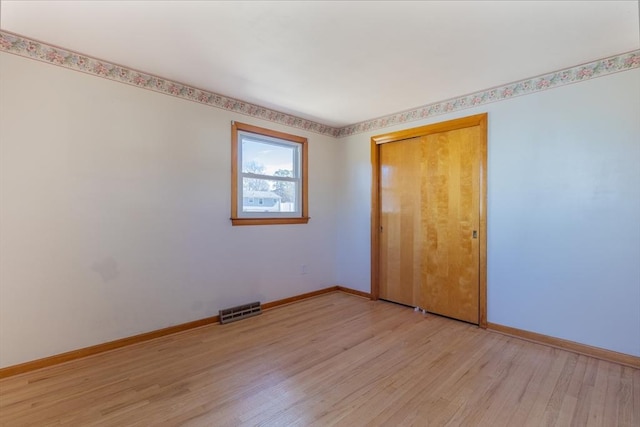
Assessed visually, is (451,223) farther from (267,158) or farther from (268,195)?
(267,158)

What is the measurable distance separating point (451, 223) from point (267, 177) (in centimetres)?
223

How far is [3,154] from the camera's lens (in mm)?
2068

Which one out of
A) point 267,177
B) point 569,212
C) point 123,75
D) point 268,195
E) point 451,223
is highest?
point 123,75

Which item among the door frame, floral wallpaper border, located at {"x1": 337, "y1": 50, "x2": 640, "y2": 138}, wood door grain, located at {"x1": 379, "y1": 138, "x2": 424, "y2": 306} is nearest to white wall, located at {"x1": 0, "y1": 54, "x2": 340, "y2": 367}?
the door frame

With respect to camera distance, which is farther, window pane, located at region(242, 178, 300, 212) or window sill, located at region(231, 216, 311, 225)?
window pane, located at region(242, 178, 300, 212)

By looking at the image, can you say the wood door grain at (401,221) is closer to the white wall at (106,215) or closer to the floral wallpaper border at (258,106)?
the floral wallpaper border at (258,106)

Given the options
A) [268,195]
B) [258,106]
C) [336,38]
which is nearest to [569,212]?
[336,38]

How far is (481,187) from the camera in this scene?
3.07 m

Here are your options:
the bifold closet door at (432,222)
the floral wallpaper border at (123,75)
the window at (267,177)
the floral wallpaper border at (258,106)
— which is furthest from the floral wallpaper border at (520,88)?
the floral wallpaper border at (123,75)

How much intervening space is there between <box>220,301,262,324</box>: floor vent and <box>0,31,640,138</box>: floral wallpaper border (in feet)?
7.25

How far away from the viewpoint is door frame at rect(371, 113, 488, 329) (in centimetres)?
305

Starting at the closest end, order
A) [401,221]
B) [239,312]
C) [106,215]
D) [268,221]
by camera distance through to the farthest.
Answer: [106,215], [239,312], [268,221], [401,221]

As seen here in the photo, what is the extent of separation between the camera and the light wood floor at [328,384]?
5.66ft

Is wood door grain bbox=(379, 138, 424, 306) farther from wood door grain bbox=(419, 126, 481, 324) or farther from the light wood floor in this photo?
the light wood floor
